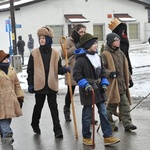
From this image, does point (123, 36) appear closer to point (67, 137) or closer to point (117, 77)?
point (117, 77)

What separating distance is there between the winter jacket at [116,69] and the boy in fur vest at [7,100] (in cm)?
159

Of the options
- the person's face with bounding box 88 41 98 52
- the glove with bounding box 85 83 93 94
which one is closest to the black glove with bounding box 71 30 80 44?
the person's face with bounding box 88 41 98 52

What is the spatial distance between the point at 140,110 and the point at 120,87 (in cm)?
214

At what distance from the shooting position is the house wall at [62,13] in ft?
107

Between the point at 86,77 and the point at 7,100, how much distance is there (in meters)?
1.26

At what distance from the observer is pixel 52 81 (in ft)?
23.5

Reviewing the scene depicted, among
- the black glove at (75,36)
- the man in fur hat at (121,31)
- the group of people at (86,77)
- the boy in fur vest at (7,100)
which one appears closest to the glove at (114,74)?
the group of people at (86,77)

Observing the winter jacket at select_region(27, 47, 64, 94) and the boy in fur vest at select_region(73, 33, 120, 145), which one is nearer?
the boy in fur vest at select_region(73, 33, 120, 145)

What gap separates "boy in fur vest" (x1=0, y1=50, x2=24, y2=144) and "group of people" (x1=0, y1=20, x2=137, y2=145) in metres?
0.02

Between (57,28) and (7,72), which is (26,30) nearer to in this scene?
(57,28)

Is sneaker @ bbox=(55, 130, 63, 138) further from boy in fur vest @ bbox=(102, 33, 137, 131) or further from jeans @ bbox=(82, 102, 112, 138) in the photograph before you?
boy in fur vest @ bbox=(102, 33, 137, 131)

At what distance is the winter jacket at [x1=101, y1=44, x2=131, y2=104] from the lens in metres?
7.28

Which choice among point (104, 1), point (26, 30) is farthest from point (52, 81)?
point (104, 1)

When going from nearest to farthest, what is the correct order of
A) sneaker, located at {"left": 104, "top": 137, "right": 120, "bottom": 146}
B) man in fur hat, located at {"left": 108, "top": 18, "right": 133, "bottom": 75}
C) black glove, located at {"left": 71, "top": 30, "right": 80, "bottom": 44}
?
sneaker, located at {"left": 104, "top": 137, "right": 120, "bottom": 146} → man in fur hat, located at {"left": 108, "top": 18, "right": 133, "bottom": 75} → black glove, located at {"left": 71, "top": 30, "right": 80, "bottom": 44}
